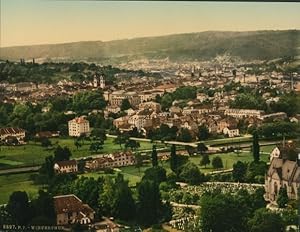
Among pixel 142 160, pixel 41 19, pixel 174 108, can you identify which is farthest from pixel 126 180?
pixel 41 19

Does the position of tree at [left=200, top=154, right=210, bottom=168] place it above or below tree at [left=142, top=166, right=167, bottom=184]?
above

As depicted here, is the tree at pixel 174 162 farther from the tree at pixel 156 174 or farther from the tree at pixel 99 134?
the tree at pixel 99 134

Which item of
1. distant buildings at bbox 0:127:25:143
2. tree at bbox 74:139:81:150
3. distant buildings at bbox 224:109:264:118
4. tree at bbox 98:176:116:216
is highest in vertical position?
distant buildings at bbox 224:109:264:118

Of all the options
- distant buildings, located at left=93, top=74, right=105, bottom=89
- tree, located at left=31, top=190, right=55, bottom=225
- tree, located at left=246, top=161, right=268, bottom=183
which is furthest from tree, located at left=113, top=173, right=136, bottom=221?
tree, located at left=246, top=161, right=268, bottom=183

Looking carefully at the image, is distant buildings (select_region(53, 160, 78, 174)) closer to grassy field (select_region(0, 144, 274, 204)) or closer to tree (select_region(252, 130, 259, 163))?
grassy field (select_region(0, 144, 274, 204))

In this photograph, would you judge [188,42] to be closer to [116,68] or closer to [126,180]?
[116,68]

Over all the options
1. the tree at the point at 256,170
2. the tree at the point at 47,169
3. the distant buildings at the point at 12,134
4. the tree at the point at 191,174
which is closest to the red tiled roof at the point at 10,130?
the distant buildings at the point at 12,134

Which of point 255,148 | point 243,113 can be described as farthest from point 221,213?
point 243,113
